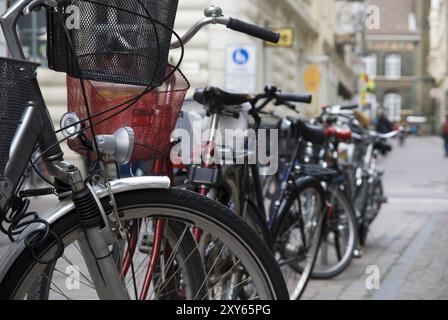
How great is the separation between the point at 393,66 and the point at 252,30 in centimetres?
9012

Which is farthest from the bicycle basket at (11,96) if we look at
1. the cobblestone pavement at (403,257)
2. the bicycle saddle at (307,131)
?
the bicycle saddle at (307,131)

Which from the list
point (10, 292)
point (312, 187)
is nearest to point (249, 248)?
point (10, 292)

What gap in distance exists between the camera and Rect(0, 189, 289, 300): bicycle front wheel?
195 centimetres

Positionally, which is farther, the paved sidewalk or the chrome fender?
the paved sidewalk

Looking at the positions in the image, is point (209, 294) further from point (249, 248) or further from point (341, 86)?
point (341, 86)

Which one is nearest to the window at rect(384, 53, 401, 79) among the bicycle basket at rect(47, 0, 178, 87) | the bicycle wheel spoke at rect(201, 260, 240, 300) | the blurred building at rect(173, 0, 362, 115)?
the blurred building at rect(173, 0, 362, 115)

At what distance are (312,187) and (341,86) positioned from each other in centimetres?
3674

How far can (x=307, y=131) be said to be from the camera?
15.5 feet

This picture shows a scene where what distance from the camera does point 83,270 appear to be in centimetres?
217

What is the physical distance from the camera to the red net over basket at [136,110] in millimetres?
2244

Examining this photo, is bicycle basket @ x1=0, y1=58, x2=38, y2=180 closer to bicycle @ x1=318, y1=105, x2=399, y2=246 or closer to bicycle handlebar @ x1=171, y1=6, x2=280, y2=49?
bicycle handlebar @ x1=171, y1=6, x2=280, y2=49

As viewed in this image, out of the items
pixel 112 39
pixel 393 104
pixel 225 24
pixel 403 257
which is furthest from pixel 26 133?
pixel 393 104

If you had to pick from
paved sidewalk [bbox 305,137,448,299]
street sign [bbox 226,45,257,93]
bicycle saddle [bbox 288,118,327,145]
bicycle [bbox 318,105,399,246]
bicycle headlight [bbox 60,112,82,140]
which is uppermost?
street sign [bbox 226,45,257,93]

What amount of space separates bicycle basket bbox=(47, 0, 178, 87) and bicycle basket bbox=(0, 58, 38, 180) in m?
0.15
